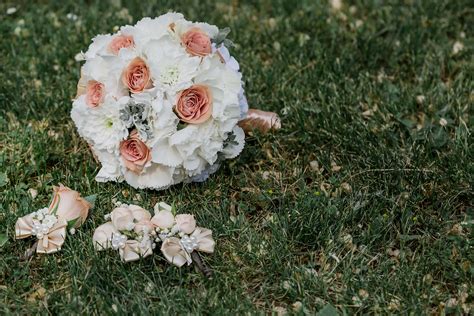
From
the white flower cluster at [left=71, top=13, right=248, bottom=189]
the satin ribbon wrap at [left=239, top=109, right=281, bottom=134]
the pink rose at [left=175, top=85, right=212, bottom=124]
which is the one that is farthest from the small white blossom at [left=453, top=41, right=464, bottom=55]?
the pink rose at [left=175, top=85, right=212, bottom=124]

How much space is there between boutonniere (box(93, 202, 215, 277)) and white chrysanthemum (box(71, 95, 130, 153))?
297mm

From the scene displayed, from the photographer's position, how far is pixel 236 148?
2.73m

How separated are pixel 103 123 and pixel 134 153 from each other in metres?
0.16

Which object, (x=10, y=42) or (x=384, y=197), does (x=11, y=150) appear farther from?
(x=384, y=197)

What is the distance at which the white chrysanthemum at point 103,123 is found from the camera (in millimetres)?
2615

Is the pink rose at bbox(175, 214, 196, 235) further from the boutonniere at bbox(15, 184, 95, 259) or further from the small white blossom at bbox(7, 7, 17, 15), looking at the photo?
the small white blossom at bbox(7, 7, 17, 15)

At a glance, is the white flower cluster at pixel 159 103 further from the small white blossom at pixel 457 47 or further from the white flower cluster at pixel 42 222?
the small white blossom at pixel 457 47

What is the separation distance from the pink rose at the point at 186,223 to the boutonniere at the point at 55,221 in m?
0.35

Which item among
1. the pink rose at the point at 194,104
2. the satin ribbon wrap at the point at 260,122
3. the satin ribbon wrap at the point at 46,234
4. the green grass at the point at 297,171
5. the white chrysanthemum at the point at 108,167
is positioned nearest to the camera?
the green grass at the point at 297,171

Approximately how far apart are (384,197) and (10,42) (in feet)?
6.72

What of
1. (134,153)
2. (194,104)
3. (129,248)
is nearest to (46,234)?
(129,248)

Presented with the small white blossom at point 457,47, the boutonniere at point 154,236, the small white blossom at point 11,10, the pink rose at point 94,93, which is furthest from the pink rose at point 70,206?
the small white blossom at point 457,47

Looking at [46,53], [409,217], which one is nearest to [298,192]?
[409,217]

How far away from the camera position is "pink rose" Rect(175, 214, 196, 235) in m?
2.40
